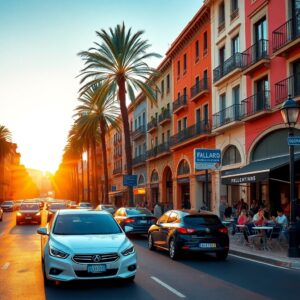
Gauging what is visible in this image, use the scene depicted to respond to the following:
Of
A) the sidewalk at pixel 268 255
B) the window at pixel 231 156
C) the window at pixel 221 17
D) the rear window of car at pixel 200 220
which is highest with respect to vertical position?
the window at pixel 221 17

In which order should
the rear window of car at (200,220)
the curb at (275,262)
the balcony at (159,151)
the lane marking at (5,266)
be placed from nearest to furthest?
the lane marking at (5,266) < the curb at (275,262) < the rear window of car at (200,220) < the balcony at (159,151)

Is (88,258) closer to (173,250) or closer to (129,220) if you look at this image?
(173,250)

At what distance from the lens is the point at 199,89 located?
38062 mm

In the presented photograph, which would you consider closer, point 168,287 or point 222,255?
point 168,287

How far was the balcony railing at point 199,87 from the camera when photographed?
37188 mm

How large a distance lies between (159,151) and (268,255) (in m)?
35.4

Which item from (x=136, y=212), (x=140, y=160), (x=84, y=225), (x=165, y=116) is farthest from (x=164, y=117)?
(x=84, y=225)

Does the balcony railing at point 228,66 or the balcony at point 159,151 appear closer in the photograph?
the balcony railing at point 228,66

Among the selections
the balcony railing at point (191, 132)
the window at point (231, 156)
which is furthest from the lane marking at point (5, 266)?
the balcony railing at point (191, 132)

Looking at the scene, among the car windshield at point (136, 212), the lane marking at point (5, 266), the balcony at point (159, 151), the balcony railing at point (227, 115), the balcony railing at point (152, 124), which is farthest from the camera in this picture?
the balcony railing at point (152, 124)

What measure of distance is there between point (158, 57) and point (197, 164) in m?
19.8

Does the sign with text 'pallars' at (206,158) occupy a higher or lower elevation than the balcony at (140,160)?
lower

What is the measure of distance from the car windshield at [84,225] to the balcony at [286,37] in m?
15.5

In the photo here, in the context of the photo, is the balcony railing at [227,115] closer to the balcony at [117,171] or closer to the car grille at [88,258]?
the car grille at [88,258]
